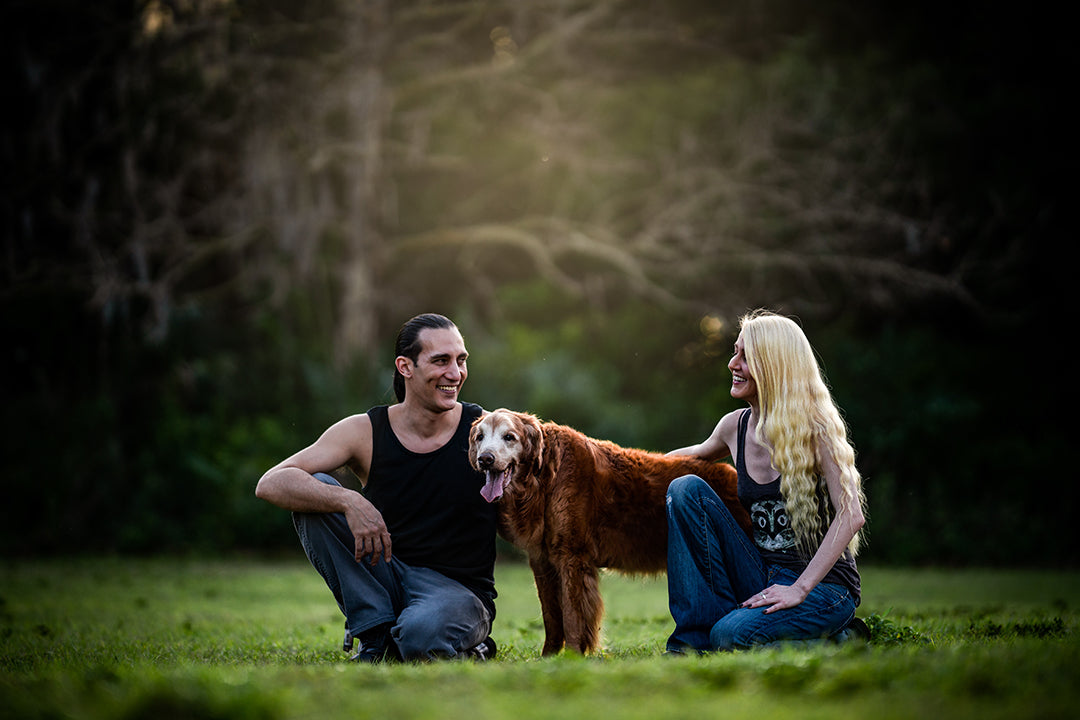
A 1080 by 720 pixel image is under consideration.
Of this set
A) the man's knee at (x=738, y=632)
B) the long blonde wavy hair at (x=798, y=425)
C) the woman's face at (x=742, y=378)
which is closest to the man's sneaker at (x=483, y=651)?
the man's knee at (x=738, y=632)

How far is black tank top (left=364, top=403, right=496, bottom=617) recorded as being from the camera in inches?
201

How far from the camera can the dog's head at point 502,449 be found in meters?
4.96

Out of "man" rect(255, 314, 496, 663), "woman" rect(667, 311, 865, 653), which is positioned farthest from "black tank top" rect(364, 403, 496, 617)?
"woman" rect(667, 311, 865, 653)

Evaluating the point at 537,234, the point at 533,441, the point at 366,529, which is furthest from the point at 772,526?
the point at 537,234

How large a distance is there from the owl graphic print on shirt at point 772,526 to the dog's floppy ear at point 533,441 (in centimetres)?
110

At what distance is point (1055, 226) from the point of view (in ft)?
52.0

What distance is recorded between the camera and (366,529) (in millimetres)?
4707

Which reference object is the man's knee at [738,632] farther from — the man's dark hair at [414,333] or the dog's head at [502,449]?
the man's dark hair at [414,333]

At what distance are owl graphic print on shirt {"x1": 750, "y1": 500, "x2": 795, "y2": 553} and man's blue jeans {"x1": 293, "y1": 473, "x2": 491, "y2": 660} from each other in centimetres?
142

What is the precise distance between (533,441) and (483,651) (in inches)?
42.2

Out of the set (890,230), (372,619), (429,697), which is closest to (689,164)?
(890,230)

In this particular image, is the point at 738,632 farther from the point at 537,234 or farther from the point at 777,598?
the point at 537,234

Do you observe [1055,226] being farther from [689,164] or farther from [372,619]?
[372,619]

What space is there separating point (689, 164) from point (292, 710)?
629 inches
